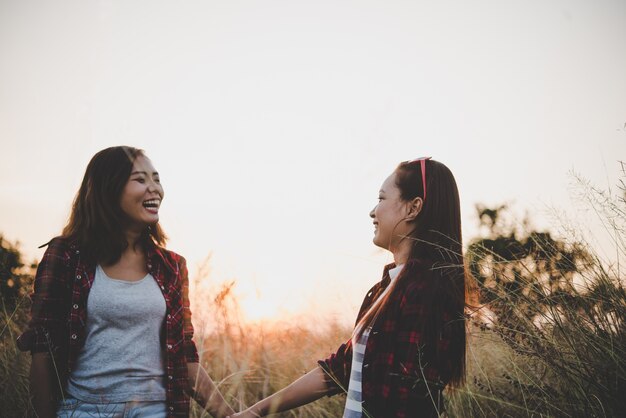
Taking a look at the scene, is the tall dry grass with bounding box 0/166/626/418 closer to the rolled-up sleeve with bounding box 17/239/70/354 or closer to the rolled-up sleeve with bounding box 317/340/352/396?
the rolled-up sleeve with bounding box 317/340/352/396

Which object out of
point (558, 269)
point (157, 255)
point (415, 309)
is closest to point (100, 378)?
point (157, 255)

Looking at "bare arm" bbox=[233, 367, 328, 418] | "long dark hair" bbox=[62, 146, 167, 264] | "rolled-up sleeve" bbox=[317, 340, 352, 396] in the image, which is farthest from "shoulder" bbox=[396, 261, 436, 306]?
"long dark hair" bbox=[62, 146, 167, 264]

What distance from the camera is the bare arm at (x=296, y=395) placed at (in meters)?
1.94

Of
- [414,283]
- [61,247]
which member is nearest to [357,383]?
[414,283]

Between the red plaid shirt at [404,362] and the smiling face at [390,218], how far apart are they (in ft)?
0.85

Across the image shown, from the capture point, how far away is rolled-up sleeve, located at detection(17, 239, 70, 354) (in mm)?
1706

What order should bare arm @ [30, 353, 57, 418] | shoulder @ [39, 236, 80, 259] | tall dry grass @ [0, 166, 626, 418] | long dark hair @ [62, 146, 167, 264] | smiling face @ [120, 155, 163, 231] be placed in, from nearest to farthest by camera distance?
1. tall dry grass @ [0, 166, 626, 418]
2. bare arm @ [30, 353, 57, 418]
3. shoulder @ [39, 236, 80, 259]
4. long dark hair @ [62, 146, 167, 264]
5. smiling face @ [120, 155, 163, 231]

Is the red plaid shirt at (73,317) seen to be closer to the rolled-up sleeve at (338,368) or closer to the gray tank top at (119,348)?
the gray tank top at (119,348)

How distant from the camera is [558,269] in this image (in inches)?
69.9

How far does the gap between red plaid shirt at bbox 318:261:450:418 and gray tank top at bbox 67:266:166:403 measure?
3.17ft

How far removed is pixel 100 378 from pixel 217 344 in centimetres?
191

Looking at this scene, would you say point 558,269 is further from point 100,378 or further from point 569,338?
point 100,378

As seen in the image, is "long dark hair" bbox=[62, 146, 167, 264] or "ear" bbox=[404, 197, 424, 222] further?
"long dark hair" bbox=[62, 146, 167, 264]

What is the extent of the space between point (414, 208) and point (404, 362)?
0.69 meters
